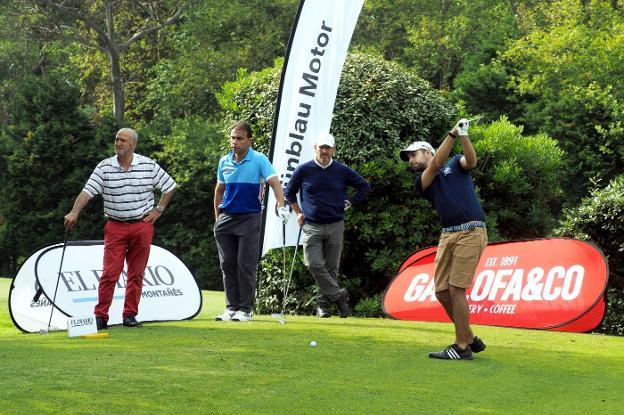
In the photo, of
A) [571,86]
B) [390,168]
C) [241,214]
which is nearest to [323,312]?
[241,214]

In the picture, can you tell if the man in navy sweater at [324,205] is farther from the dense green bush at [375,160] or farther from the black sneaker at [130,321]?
the black sneaker at [130,321]

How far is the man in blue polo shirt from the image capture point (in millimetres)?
11656

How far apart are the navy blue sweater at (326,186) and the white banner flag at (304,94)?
101cm

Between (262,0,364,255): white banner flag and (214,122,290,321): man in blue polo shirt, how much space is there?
1635mm

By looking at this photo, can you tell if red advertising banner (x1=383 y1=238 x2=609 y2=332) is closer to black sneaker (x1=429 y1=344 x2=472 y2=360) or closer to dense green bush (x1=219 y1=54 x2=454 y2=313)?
dense green bush (x1=219 y1=54 x2=454 y2=313)

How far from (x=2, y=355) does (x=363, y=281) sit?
23.1ft

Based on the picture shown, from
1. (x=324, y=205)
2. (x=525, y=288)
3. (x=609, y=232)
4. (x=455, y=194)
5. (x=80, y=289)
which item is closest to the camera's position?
(x=455, y=194)

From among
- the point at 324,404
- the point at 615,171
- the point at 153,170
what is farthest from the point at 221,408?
the point at 615,171

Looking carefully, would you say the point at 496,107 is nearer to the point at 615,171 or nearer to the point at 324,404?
the point at 615,171

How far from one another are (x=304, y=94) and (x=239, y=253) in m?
2.66

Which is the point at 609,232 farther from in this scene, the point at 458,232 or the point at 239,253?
the point at 458,232

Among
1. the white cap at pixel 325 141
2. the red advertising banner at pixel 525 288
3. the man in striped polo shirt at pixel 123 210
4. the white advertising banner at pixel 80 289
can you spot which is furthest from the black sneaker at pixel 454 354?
the white advertising banner at pixel 80 289

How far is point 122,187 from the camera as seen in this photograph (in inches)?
419

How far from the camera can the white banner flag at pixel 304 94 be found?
1348 centimetres
